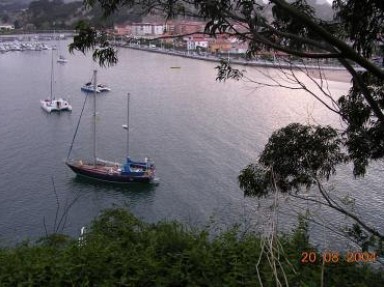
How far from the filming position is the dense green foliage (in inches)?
112

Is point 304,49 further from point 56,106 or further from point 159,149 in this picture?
point 56,106

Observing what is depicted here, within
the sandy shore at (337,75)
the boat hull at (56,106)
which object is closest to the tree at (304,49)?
the boat hull at (56,106)

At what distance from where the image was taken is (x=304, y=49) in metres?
4.12

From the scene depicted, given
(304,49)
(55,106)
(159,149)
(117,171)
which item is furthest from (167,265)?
(55,106)

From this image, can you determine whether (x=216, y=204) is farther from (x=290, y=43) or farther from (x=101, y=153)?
(x=290, y=43)

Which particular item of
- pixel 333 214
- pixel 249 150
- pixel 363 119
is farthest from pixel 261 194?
pixel 249 150

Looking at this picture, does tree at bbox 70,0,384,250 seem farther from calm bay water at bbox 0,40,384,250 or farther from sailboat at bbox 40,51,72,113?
sailboat at bbox 40,51,72,113

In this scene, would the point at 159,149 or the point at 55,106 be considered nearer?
the point at 159,149

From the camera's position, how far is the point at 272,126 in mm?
19781

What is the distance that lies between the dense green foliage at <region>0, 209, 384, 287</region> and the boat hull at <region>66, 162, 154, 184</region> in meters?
11.2

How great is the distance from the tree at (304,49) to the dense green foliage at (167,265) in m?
0.65

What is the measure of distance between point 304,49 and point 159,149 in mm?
13663

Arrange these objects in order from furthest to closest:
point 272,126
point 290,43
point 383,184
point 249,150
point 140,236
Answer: point 272,126
point 249,150
point 383,184
point 290,43
point 140,236

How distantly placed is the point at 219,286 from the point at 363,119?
2886mm
